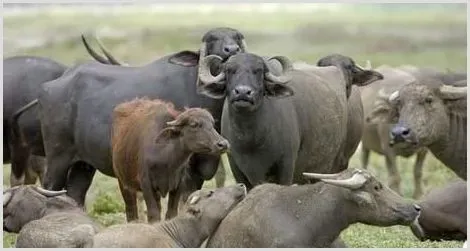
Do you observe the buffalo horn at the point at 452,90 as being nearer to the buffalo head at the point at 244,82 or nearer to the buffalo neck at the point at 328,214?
the buffalo head at the point at 244,82

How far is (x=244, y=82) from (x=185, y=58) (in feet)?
5.69

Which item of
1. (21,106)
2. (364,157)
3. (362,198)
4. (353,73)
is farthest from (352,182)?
(364,157)

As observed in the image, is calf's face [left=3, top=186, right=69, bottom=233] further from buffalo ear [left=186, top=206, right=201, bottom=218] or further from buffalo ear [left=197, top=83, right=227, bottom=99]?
buffalo ear [left=197, top=83, right=227, bottom=99]

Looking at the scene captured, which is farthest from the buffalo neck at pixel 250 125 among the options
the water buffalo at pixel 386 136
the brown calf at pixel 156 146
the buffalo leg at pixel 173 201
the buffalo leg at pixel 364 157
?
the buffalo leg at pixel 364 157

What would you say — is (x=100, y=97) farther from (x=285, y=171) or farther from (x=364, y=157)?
(x=364, y=157)

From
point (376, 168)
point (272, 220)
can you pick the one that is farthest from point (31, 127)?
point (376, 168)

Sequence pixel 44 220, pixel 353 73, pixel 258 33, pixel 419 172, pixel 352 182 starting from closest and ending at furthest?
pixel 352 182 → pixel 44 220 → pixel 353 73 → pixel 419 172 → pixel 258 33

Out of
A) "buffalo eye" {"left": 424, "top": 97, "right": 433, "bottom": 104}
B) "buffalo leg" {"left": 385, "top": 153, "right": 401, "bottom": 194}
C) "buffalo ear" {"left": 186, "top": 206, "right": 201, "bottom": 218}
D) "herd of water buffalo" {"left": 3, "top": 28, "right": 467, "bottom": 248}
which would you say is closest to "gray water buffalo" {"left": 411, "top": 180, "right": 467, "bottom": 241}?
"herd of water buffalo" {"left": 3, "top": 28, "right": 467, "bottom": 248}

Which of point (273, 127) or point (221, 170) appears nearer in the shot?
point (273, 127)

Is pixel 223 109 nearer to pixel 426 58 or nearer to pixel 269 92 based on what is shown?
pixel 269 92

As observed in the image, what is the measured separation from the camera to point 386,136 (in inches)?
719

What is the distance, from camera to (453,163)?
1270 centimetres

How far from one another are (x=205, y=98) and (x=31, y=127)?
208 centimetres

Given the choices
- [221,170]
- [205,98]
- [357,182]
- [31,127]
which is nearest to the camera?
[357,182]
